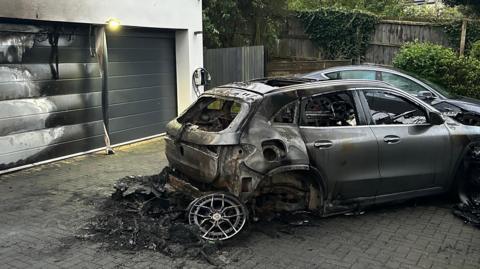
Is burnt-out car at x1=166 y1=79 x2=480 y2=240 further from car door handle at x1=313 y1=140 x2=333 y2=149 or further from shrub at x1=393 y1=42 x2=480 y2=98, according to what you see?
shrub at x1=393 y1=42 x2=480 y2=98

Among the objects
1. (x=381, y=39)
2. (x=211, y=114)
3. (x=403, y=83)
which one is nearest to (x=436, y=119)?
(x=211, y=114)

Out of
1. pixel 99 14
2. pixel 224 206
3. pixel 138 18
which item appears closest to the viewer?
pixel 224 206

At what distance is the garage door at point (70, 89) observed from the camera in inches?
305

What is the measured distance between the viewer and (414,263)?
14.7 ft

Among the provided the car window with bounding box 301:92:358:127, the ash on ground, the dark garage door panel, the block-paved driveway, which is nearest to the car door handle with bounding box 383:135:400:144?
the car window with bounding box 301:92:358:127

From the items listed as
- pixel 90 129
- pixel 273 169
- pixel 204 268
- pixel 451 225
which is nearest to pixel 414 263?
pixel 451 225

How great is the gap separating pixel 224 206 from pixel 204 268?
799 mm

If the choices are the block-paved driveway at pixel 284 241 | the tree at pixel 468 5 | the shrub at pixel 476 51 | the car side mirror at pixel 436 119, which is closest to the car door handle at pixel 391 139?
the car side mirror at pixel 436 119

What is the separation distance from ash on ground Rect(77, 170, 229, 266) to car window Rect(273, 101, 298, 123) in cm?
135

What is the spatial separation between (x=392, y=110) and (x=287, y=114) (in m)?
1.73

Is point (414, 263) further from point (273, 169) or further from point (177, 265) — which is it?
point (177, 265)

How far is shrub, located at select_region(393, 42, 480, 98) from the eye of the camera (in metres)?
11.8

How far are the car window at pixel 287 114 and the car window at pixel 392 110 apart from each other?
39.6 inches

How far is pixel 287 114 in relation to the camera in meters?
5.30
